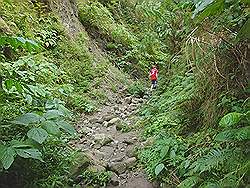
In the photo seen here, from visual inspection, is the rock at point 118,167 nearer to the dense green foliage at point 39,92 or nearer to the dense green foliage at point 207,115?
the dense green foliage at point 207,115

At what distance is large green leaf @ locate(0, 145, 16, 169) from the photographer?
96.9 inches

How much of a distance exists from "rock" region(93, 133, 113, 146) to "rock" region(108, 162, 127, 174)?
0.77 meters

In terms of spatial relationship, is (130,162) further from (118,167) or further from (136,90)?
(136,90)

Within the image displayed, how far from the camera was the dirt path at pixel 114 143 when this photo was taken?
4012 millimetres

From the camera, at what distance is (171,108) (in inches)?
203

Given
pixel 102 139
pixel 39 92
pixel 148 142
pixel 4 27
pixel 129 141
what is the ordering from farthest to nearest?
1. pixel 4 27
2. pixel 102 139
3. pixel 129 141
4. pixel 148 142
5. pixel 39 92

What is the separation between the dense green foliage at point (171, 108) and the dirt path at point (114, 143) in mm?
168

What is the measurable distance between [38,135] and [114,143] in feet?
7.82

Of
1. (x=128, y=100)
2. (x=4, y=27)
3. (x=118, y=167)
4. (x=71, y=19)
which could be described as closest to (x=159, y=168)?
(x=118, y=167)

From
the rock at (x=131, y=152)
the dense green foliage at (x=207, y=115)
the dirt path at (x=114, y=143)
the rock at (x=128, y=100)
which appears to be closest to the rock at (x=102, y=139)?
the dirt path at (x=114, y=143)

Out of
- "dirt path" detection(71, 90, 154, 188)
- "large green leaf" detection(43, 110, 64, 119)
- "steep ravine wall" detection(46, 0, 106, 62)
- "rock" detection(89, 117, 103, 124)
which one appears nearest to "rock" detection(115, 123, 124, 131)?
"dirt path" detection(71, 90, 154, 188)

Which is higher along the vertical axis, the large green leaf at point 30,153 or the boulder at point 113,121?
the large green leaf at point 30,153

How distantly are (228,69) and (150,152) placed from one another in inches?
51.1

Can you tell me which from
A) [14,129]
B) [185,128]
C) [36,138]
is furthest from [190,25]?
[36,138]
